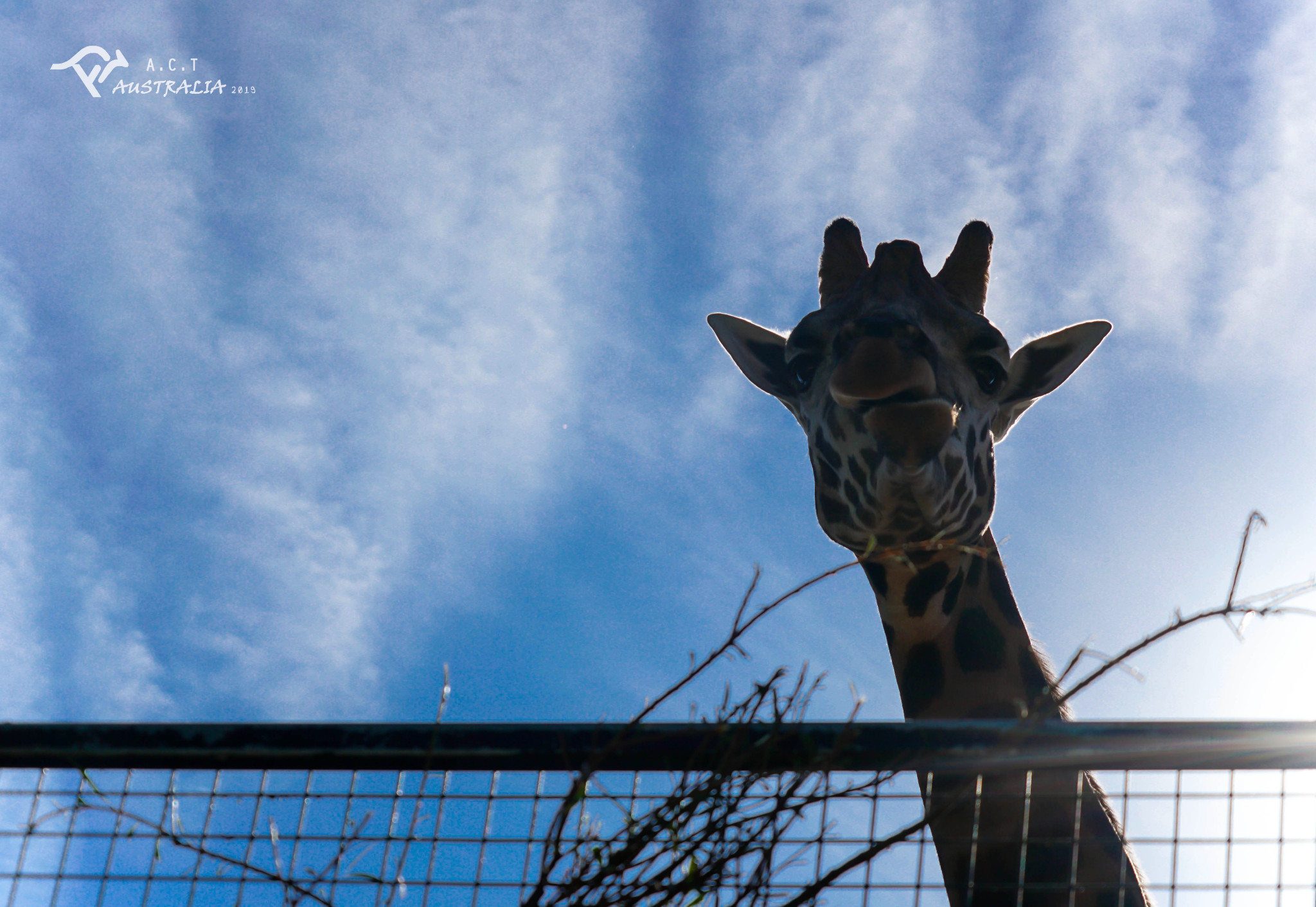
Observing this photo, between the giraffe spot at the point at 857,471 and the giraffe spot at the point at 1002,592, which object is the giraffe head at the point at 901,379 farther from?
the giraffe spot at the point at 1002,592

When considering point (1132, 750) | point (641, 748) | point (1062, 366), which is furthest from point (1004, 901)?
point (1062, 366)

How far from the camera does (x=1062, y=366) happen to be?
4.35 m

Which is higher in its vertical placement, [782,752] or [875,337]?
[875,337]

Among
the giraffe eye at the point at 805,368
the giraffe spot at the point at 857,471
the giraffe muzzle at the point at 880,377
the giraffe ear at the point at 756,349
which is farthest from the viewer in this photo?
the giraffe ear at the point at 756,349

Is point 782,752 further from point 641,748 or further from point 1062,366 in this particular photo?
point 1062,366

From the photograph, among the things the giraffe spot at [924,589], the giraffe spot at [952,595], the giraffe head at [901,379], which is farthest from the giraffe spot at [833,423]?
the giraffe spot at [952,595]

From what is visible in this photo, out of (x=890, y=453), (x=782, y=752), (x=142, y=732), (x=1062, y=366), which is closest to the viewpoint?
(x=782, y=752)

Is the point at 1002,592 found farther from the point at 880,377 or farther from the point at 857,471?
the point at 880,377

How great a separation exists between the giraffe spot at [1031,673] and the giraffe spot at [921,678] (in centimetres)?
27

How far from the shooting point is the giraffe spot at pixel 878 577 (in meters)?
3.83

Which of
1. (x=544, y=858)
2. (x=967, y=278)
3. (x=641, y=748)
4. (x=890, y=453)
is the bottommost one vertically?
(x=544, y=858)

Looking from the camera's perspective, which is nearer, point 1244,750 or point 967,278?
point 1244,750

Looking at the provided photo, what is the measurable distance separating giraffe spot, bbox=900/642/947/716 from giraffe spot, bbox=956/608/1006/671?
8 centimetres

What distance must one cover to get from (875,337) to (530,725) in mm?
1965
